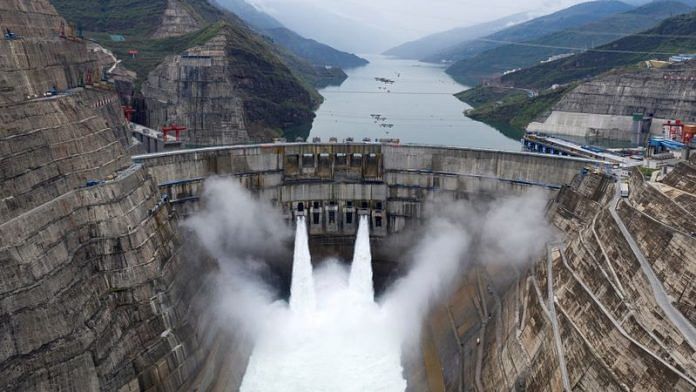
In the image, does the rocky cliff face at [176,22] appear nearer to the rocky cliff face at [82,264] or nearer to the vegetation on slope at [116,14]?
the vegetation on slope at [116,14]

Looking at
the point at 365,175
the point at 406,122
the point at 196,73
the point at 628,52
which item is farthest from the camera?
the point at 628,52

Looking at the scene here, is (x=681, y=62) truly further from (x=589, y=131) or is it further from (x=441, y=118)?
(x=441, y=118)

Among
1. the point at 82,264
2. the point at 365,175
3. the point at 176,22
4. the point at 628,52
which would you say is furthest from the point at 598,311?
the point at 628,52

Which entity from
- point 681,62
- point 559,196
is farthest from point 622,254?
point 681,62

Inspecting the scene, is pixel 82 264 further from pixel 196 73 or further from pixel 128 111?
pixel 196 73

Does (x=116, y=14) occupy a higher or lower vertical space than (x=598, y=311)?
higher

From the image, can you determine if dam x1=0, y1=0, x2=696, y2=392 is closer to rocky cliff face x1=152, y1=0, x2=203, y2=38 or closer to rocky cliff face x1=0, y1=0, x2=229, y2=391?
rocky cliff face x1=0, y1=0, x2=229, y2=391
